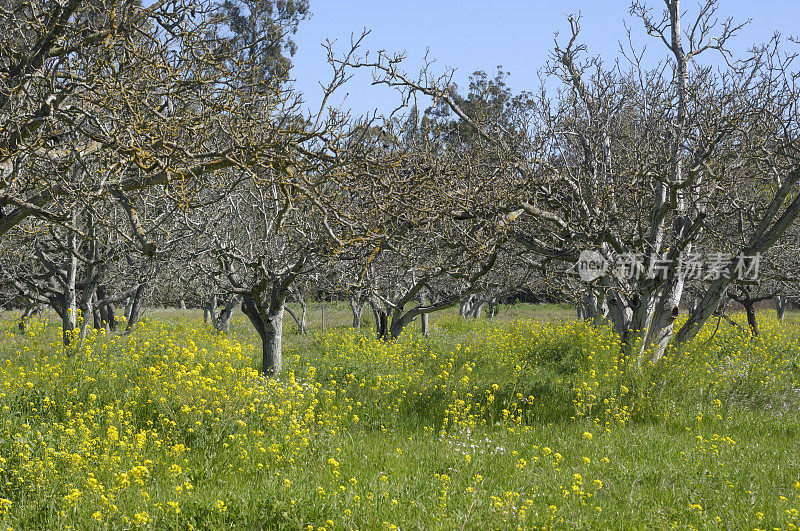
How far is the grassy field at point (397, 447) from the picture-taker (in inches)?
185

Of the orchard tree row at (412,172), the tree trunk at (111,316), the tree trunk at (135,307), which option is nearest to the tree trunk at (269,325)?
the orchard tree row at (412,172)

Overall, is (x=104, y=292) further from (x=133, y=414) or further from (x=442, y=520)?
(x=442, y=520)

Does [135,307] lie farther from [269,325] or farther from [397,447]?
[397,447]

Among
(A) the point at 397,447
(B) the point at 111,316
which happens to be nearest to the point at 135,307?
(B) the point at 111,316

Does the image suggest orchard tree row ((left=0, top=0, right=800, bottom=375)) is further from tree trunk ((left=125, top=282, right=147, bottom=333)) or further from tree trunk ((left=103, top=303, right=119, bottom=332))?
tree trunk ((left=103, top=303, right=119, bottom=332))

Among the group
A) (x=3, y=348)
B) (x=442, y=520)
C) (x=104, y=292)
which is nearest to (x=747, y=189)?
A: (x=442, y=520)

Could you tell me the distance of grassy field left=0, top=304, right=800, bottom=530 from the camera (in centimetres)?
469

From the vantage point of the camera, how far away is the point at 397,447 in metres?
6.77

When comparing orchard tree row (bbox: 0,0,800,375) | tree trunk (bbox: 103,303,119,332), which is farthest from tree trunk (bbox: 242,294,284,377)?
tree trunk (bbox: 103,303,119,332)

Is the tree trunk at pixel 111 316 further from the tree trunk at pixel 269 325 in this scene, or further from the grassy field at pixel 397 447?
the tree trunk at pixel 269 325

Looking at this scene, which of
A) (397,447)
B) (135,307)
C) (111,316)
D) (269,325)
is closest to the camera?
(397,447)

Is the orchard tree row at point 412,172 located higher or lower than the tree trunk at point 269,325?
higher

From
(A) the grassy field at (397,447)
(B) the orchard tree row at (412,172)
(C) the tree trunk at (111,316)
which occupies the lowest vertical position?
(A) the grassy field at (397,447)

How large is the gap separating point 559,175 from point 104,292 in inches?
459
